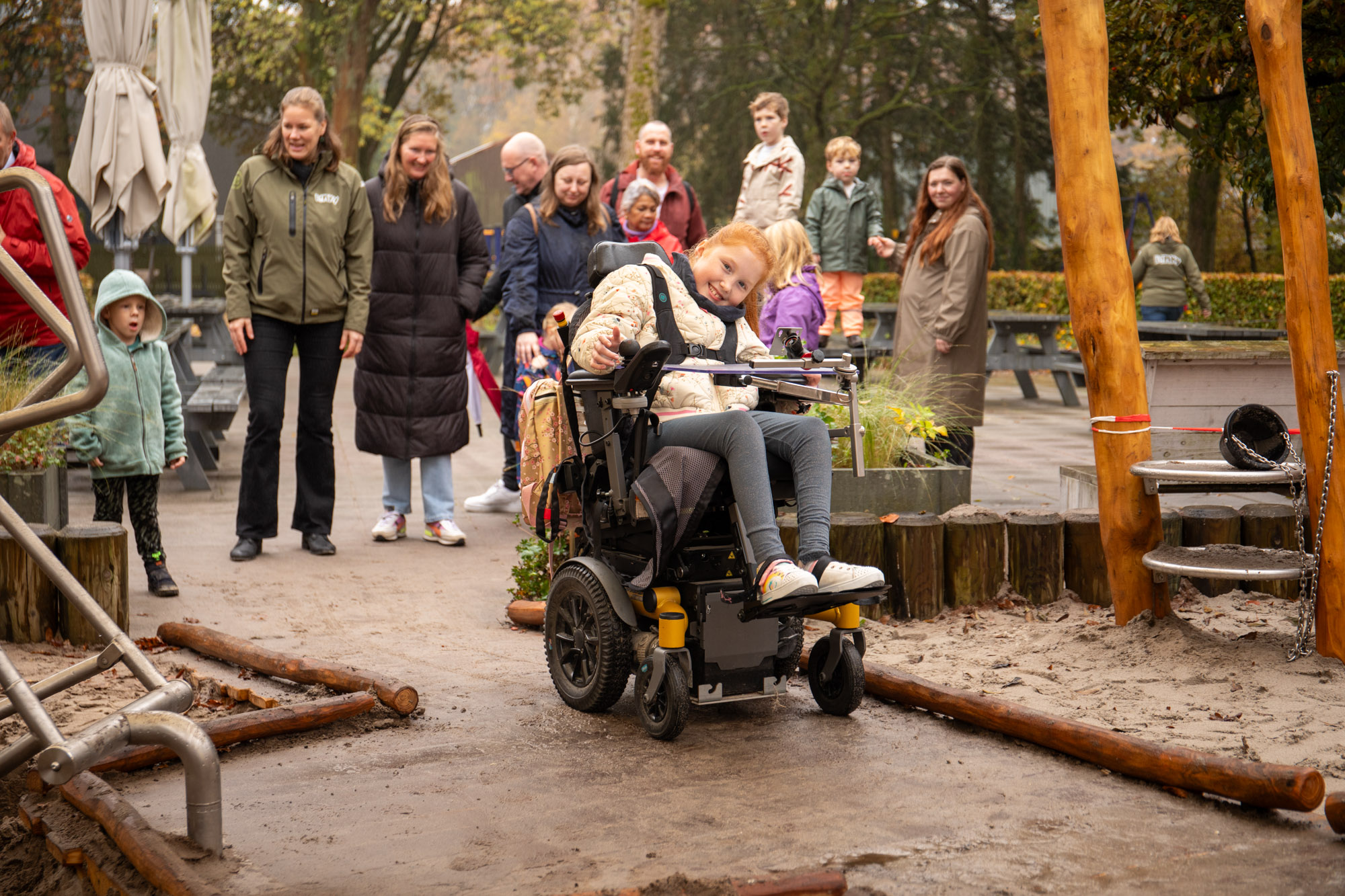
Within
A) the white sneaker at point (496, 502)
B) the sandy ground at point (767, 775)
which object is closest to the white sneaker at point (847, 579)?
the sandy ground at point (767, 775)

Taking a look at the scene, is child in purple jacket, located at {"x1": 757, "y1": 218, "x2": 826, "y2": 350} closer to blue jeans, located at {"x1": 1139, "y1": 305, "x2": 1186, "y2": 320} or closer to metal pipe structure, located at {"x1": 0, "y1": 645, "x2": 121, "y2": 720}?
metal pipe structure, located at {"x1": 0, "y1": 645, "x2": 121, "y2": 720}

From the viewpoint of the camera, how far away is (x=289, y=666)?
4.25 meters

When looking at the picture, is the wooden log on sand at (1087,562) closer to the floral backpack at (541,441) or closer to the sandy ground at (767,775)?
the sandy ground at (767,775)

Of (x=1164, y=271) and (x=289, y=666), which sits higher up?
(x=1164, y=271)

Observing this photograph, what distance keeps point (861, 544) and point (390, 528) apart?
2.73 m

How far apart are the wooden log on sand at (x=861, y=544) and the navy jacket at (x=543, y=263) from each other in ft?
7.48

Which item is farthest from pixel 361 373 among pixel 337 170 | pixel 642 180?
pixel 642 180

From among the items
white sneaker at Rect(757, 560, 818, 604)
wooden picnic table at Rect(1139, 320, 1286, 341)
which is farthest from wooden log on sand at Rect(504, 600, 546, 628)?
wooden picnic table at Rect(1139, 320, 1286, 341)

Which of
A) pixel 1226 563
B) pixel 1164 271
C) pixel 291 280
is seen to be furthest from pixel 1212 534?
pixel 1164 271

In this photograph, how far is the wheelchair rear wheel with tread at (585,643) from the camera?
3.99 m

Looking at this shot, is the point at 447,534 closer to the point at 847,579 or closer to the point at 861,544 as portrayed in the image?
the point at 861,544

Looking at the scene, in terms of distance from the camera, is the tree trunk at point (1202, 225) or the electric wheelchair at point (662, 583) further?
the tree trunk at point (1202, 225)

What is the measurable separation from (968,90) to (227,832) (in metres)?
20.9

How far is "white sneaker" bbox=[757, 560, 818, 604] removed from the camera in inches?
142
